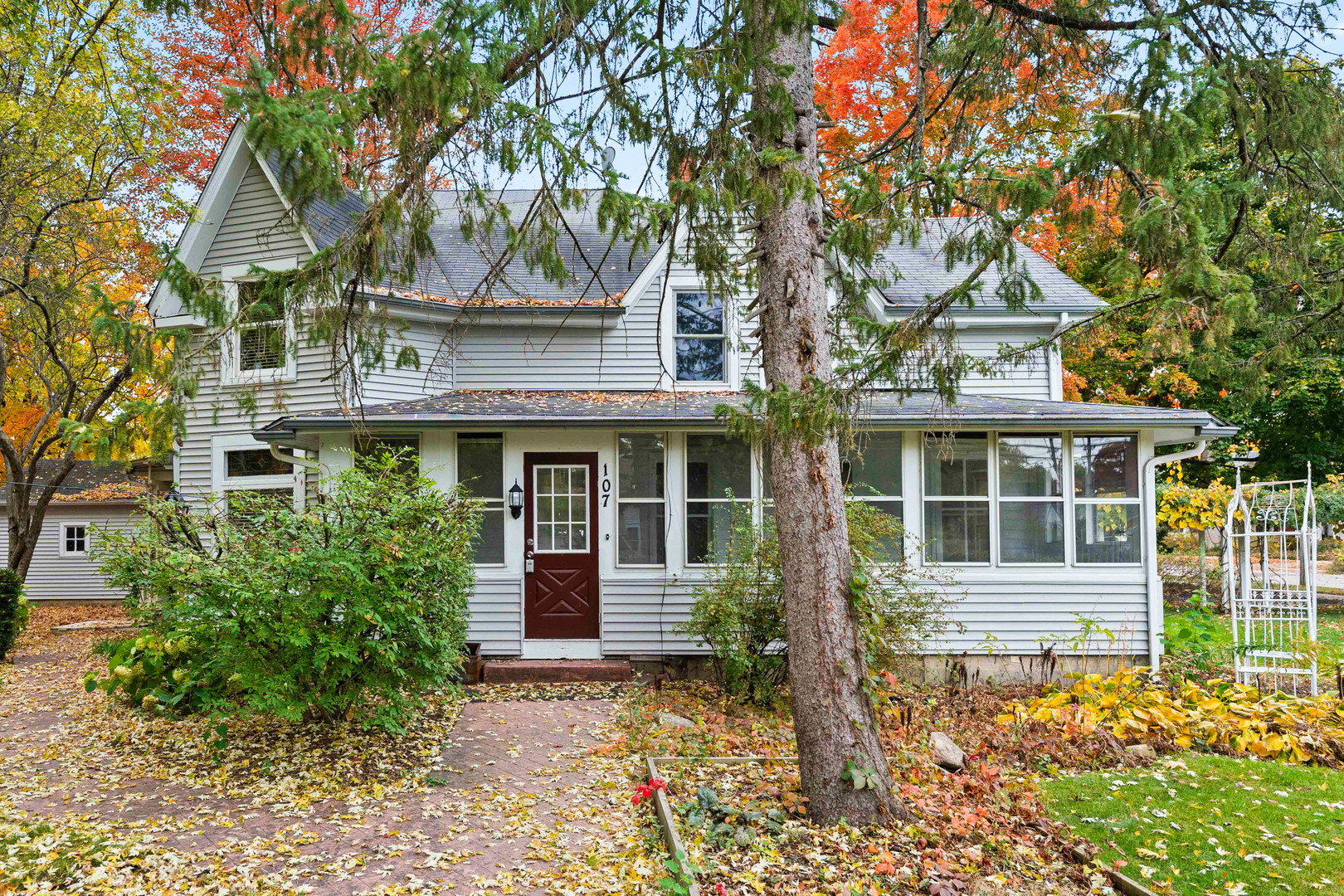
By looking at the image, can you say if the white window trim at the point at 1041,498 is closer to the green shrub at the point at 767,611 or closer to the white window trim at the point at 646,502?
the green shrub at the point at 767,611

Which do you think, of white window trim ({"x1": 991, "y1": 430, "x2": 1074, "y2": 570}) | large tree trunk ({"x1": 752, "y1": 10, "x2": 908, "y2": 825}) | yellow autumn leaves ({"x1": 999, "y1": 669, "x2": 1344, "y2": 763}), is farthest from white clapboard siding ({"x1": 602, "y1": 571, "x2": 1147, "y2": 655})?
large tree trunk ({"x1": 752, "y1": 10, "x2": 908, "y2": 825})

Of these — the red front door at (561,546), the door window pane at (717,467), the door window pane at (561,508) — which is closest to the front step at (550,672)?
the red front door at (561,546)

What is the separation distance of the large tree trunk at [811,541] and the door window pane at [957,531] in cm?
502

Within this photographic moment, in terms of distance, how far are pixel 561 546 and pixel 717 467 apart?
2.07 metres

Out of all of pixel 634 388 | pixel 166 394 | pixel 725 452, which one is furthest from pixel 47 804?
pixel 634 388

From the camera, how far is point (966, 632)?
9.79 m

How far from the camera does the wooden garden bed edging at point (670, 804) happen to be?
4.62 meters

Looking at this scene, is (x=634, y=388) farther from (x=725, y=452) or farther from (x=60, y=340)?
(x=60, y=340)

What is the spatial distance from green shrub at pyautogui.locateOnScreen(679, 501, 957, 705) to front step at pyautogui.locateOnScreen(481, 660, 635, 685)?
46.2 inches

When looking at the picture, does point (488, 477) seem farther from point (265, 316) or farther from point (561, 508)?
point (265, 316)

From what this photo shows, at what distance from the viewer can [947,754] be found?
6492mm

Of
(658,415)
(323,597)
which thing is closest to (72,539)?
(658,415)

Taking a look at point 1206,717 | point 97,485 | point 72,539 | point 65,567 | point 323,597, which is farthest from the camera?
point 97,485

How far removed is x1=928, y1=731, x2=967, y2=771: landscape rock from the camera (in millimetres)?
6422
